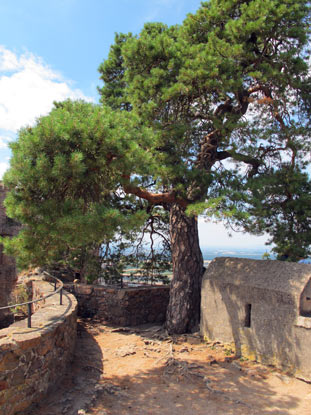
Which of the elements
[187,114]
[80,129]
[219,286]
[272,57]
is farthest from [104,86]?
[219,286]

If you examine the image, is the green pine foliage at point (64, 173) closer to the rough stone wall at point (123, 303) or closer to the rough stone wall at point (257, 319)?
the rough stone wall at point (257, 319)

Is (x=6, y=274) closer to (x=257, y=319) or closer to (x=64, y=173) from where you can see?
(x=64, y=173)

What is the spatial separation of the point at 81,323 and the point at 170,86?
7.13 m

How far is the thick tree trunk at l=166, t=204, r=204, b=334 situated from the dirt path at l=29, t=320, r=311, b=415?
716 millimetres

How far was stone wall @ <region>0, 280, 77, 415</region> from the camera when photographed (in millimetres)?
4414

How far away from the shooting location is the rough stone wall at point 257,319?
20.3 ft

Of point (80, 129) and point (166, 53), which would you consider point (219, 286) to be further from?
point (166, 53)

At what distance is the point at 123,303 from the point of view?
377 inches

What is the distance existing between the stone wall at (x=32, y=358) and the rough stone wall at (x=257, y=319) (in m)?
3.58

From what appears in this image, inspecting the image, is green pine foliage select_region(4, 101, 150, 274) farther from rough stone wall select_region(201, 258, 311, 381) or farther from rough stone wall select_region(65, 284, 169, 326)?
rough stone wall select_region(65, 284, 169, 326)

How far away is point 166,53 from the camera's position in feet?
26.3

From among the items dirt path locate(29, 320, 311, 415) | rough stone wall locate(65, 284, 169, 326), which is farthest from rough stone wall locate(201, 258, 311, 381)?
rough stone wall locate(65, 284, 169, 326)

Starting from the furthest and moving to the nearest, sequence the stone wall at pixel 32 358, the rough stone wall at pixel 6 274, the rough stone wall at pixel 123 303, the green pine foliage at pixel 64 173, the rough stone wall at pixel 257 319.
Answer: the rough stone wall at pixel 6 274, the rough stone wall at pixel 123 303, the rough stone wall at pixel 257 319, the green pine foliage at pixel 64 173, the stone wall at pixel 32 358

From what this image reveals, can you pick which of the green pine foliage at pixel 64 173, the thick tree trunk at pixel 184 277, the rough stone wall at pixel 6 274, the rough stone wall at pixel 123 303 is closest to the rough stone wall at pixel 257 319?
the thick tree trunk at pixel 184 277
